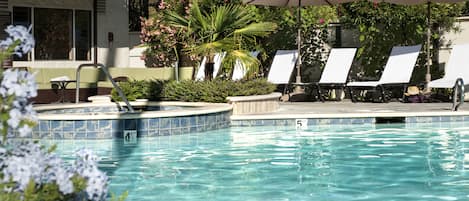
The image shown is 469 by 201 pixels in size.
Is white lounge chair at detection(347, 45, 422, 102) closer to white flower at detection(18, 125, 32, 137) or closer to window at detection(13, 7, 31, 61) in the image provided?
window at detection(13, 7, 31, 61)

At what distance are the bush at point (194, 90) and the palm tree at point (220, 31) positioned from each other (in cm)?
82

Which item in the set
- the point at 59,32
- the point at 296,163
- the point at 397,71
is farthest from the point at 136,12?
the point at 296,163

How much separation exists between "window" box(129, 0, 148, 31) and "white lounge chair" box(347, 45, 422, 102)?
32.8ft

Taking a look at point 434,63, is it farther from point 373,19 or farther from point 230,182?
point 230,182

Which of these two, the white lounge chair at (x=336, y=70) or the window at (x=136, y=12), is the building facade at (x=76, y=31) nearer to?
the window at (x=136, y=12)

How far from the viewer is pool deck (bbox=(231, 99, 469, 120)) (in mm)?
11023

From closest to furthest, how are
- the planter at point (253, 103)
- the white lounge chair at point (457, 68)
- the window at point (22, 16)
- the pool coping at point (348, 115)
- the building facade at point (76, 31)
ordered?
1. the pool coping at point (348, 115)
2. the planter at point (253, 103)
3. the white lounge chair at point (457, 68)
4. the window at point (22, 16)
5. the building facade at point (76, 31)

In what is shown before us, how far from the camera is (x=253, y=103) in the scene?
11789 millimetres

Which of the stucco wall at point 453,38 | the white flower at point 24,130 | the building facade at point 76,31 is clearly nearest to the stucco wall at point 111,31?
the building facade at point 76,31

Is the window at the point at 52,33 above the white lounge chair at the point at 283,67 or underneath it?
above

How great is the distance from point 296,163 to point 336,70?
7392 millimetres

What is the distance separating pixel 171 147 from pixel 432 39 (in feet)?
28.7

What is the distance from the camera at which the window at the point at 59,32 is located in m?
18.0

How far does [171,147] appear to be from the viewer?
8812 millimetres
